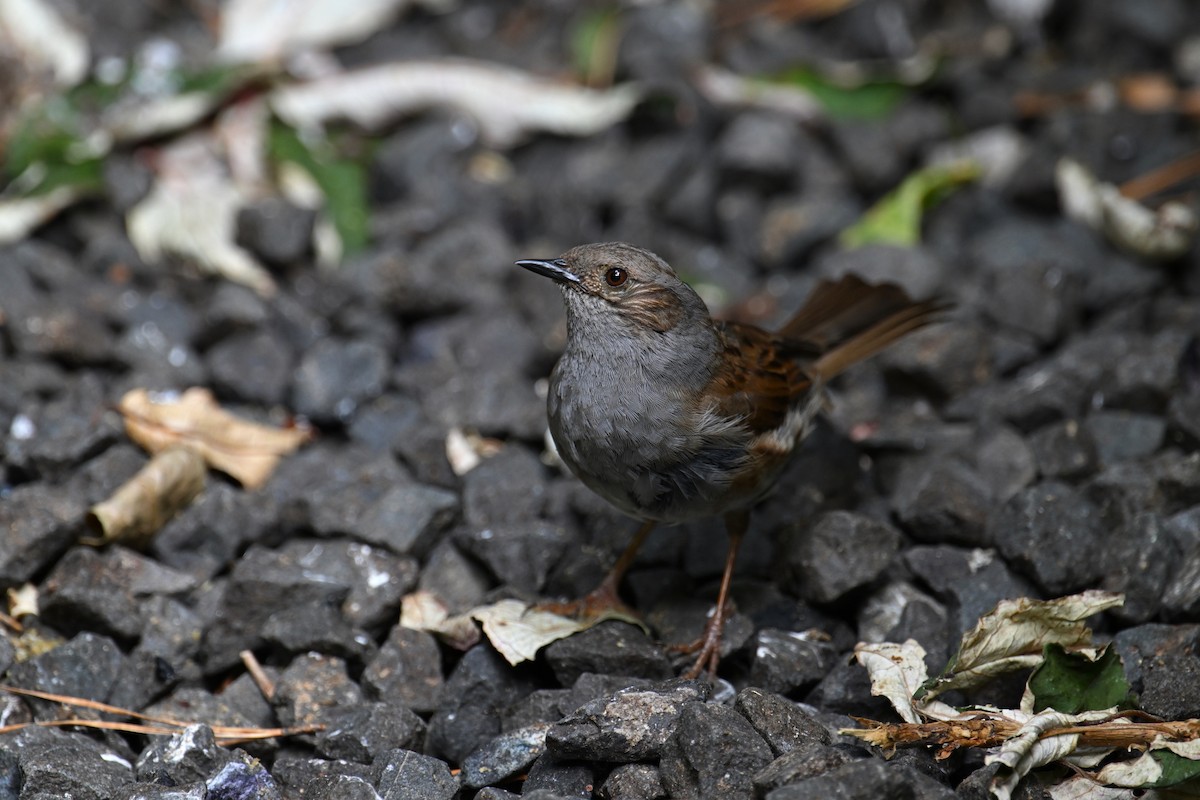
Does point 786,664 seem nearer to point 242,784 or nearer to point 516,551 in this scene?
point 516,551

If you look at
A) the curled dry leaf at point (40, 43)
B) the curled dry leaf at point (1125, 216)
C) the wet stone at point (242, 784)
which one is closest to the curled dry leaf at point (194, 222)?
the curled dry leaf at point (40, 43)

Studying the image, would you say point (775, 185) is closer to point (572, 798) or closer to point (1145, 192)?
point (1145, 192)

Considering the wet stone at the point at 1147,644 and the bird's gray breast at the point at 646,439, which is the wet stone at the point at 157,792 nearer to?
the bird's gray breast at the point at 646,439

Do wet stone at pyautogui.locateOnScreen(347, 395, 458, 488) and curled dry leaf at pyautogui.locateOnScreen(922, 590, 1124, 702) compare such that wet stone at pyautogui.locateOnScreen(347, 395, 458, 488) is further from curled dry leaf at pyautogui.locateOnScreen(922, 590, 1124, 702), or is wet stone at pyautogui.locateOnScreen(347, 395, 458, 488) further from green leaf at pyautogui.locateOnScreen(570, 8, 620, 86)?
green leaf at pyautogui.locateOnScreen(570, 8, 620, 86)

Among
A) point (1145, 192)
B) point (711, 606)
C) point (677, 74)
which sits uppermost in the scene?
point (677, 74)

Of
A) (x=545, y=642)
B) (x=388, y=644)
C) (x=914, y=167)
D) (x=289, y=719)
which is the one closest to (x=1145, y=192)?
(x=914, y=167)

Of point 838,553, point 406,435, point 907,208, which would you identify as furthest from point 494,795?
point 907,208
